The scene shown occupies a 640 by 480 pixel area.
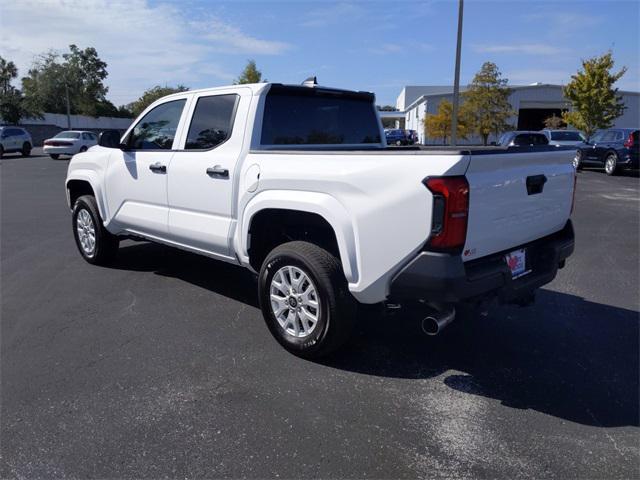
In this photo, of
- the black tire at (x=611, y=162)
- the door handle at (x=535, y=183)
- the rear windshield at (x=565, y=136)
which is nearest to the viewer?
the door handle at (x=535, y=183)

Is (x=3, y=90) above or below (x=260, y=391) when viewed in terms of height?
above

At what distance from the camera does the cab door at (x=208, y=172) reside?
4.56 meters

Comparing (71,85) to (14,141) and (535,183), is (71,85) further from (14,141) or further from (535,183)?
(535,183)

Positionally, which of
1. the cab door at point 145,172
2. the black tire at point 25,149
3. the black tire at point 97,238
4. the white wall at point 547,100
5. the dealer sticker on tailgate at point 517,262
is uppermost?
the white wall at point 547,100

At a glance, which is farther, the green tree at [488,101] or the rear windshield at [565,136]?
the green tree at [488,101]

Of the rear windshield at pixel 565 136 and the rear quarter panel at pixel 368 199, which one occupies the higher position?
the rear quarter panel at pixel 368 199

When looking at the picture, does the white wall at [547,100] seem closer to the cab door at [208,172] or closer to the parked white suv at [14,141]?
the parked white suv at [14,141]

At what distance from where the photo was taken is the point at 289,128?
16.0 feet

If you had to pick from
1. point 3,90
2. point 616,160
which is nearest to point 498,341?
point 616,160

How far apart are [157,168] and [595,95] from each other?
109ft

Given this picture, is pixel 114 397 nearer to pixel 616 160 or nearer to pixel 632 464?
pixel 632 464

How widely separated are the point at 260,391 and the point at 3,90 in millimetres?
65316

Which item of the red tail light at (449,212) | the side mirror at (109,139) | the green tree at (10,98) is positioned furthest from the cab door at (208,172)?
the green tree at (10,98)

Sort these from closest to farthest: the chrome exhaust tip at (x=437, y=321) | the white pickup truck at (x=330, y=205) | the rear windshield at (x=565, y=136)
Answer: the white pickup truck at (x=330, y=205), the chrome exhaust tip at (x=437, y=321), the rear windshield at (x=565, y=136)
